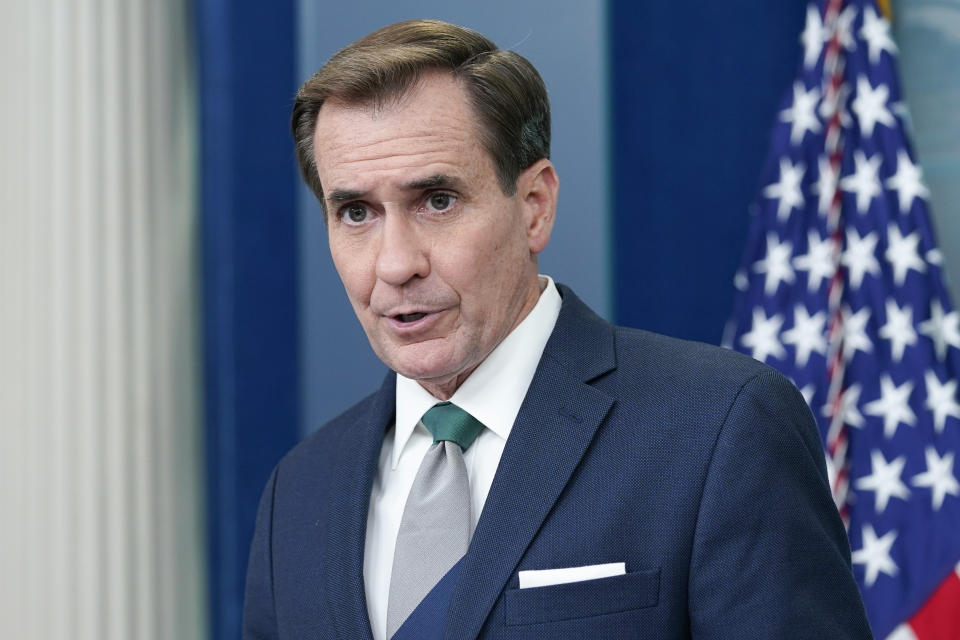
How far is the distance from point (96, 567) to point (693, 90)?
7.30 feet

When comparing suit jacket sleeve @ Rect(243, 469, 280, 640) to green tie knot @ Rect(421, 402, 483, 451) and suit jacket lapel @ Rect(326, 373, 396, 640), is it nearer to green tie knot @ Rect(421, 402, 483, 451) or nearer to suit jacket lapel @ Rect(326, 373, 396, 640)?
suit jacket lapel @ Rect(326, 373, 396, 640)

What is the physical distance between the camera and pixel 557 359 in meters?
1.79

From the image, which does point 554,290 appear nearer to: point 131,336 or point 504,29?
point 504,29

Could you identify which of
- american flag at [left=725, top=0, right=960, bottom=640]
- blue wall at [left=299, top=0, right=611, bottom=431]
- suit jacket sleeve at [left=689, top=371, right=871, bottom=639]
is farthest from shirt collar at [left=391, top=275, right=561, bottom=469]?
american flag at [left=725, top=0, right=960, bottom=640]

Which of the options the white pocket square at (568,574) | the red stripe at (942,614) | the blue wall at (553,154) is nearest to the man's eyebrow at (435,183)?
the white pocket square at (568,574)

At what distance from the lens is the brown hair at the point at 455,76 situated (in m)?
1.70

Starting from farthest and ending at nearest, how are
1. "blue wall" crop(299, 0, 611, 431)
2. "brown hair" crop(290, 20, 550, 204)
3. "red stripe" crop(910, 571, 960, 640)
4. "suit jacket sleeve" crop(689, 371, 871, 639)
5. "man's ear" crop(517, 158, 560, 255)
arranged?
"blue wall" crop(299, 0, 611, 431)
"red stripe" crop(910, 571, 960, 640)
"man's ear" crop(517, 158, 560, 255)
"brown hair" crop(290, 20, 550, 204)
"suit jacket sleeve" crop(689, 371, 871, 639)

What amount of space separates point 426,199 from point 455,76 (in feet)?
0.64

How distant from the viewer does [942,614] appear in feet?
9.56

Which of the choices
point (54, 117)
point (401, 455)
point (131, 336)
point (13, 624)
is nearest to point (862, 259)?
point (401, 455)

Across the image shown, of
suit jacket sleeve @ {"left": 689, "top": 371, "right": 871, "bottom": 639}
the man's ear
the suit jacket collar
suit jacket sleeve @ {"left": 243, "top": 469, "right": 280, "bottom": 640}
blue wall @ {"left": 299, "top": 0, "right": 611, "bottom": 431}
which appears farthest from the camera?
blue wall @ {"left": 299, "top": 0, "right": 611, "bottom": 431}

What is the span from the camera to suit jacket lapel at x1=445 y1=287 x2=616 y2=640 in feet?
5.24

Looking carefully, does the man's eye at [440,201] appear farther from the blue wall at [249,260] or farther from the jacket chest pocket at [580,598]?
the blue wall at [249,260]

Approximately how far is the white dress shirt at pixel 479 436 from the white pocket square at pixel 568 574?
16cm
